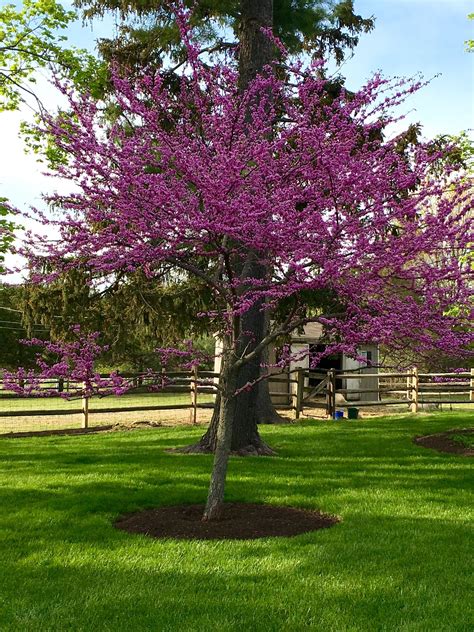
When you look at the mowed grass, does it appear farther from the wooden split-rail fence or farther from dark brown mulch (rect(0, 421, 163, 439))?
dark brown mulch (rect(0, 421, 163, 439))

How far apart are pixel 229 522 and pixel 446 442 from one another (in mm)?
7600

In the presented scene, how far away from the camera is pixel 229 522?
657cm

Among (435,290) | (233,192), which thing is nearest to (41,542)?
(233,192)

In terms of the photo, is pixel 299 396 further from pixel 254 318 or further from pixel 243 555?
pixel 243 555

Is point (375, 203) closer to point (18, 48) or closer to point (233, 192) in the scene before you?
point (233, 192)

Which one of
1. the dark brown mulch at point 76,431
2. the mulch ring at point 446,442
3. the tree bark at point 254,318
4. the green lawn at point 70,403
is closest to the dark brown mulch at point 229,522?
the tree bark at point 254,318

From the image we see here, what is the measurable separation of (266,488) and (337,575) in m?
3.33

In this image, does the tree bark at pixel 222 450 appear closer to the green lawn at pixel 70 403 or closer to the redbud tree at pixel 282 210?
A: the redbud tree at pixel 282 210

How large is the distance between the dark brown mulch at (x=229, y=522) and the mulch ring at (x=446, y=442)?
555cm

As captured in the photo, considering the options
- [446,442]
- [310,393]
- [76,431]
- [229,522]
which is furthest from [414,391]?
[229,522]

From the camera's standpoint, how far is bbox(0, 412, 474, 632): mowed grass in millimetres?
4238

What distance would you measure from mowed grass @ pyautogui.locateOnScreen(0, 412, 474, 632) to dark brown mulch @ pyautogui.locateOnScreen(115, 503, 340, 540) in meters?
0.22

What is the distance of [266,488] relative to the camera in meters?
8.27

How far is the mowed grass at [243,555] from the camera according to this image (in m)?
4.24
